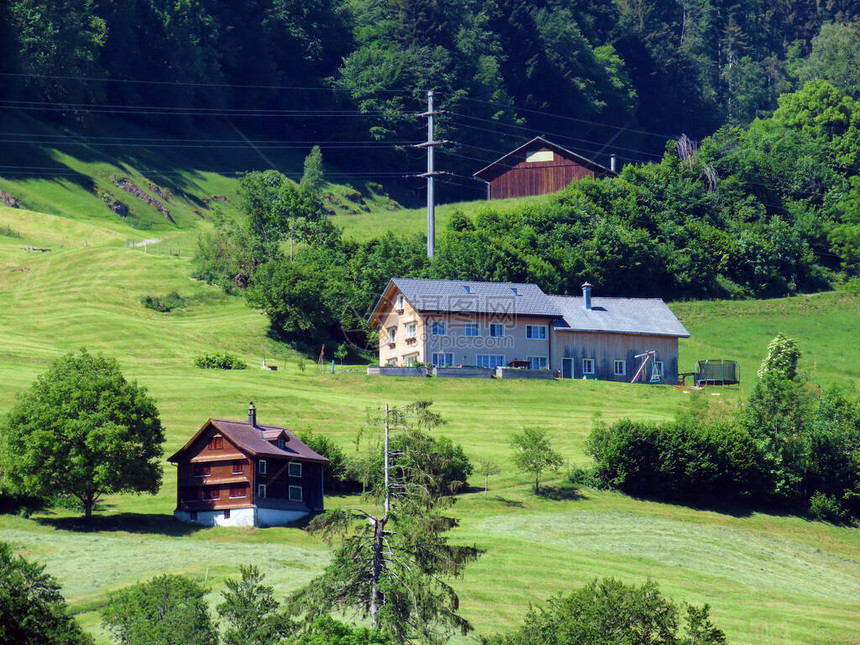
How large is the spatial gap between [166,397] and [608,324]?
125 feet

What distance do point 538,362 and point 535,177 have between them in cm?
4809

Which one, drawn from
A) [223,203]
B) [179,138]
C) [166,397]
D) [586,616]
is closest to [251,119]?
[179,138]

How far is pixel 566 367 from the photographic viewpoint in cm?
10100

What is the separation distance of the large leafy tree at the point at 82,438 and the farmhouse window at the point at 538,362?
1592 inches

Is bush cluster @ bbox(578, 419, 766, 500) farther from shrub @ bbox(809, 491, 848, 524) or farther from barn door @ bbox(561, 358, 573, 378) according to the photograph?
barn door @ bbox(561, 358, 573, 378)

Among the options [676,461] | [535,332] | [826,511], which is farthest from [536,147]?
[826,511]

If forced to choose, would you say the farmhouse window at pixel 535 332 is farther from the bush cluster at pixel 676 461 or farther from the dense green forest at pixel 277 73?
the dense green forest at pixel 277 73

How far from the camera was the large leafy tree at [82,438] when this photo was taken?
6062 centimetres

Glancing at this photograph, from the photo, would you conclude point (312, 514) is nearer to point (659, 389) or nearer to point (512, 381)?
point (512, 381)

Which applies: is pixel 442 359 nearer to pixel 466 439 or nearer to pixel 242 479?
pixel 466 439

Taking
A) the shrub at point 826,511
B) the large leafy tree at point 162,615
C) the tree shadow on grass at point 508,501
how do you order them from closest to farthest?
the large leafy tree at point 162,615 < the tree shadow on grass at point 508,501 < the shrub at point 826,511

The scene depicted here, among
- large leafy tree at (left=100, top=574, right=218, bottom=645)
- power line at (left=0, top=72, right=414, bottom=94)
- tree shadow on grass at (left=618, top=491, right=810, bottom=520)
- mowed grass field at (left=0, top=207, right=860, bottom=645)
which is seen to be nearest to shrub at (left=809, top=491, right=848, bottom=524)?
tree shadow on grass at (left=618, top=491, right=810, bottom=520)

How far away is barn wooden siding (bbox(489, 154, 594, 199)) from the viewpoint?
467 feet

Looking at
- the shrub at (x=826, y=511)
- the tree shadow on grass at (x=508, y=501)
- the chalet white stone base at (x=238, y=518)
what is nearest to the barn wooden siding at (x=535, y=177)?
the shrub at (x=826, y=511)
